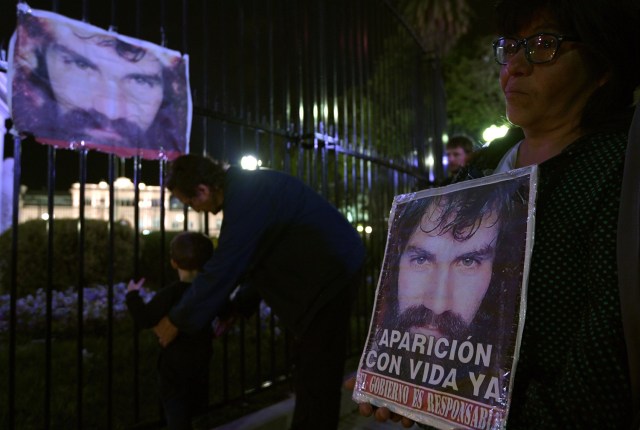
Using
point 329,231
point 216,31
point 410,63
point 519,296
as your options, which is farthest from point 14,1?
point 410,63

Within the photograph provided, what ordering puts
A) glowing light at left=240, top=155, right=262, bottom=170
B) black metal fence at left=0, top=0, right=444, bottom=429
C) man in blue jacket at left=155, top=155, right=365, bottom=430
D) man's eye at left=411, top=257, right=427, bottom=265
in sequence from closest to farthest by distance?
man's eye at left=411, top=257, right=427, bottom=265
man in blue jacket at left=155, top=155, right=365, bottom=430
black metal fence at left=0, top=0, right=444, bottom=429
glowing light at left=240, top=155, right=262, bottom=170

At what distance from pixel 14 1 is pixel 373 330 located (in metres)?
2.59

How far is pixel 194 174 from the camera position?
279 centimetres

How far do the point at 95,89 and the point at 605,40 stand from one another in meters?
2.53

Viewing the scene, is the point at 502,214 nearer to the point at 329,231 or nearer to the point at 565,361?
the point at 565,361

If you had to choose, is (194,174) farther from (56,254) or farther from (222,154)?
(56,254)

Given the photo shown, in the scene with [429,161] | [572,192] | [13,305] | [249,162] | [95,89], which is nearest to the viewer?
[572,192]

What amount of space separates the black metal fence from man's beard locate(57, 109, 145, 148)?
117 mm

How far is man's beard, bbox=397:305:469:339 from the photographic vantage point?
3.27 ft

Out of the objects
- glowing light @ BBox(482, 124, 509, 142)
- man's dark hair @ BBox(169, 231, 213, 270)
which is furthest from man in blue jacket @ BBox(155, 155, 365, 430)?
glowing light @ BBox(482, 124, 509, 142)

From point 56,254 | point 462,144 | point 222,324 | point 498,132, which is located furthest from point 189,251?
point 56,254

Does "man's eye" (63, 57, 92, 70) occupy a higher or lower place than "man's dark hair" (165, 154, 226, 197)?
higher

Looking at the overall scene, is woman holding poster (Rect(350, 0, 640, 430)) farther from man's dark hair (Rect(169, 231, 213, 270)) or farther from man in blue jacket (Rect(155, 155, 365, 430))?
man's dark hair (Rect(169, 231, 213, 270))

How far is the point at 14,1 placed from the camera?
2.51 meters
